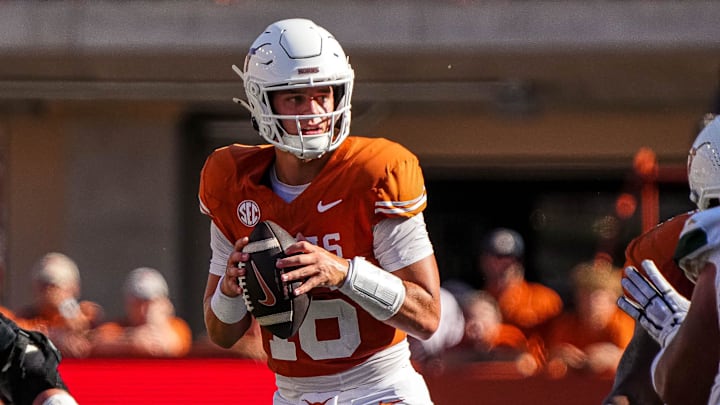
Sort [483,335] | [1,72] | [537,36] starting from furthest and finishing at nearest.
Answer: [1,72] < [537,36] < [483,335]

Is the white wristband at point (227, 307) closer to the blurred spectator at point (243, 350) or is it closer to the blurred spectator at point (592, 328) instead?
the blurred spectator at point (243, 350)

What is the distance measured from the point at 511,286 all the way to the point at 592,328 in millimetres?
838

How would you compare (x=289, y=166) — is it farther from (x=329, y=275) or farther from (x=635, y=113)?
(x=635, y=113)

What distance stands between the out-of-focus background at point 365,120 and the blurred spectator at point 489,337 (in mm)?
3172

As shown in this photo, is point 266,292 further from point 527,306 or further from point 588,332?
point 527,306

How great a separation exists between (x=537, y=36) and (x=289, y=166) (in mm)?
7007

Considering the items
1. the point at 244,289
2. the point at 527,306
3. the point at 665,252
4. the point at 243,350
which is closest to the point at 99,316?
the point at 243,350

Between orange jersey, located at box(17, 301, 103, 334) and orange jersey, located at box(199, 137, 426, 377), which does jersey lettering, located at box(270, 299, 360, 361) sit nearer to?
orange jersey, located at box(199, 137, 426, 377)

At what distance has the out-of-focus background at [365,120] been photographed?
10914mm

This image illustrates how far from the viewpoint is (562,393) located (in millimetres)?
6184

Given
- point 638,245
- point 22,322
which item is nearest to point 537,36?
point 22,322

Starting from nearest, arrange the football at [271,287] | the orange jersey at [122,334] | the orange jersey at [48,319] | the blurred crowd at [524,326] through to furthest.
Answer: the football at [271,287] → the blurred crowd at [524,326] → the orange jersey at [122,334] → the orange jersey at [48,319]

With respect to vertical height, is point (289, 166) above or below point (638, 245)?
above

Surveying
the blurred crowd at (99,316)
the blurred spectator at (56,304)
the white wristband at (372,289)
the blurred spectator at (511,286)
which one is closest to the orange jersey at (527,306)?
the blurred spectator at (511,286)
